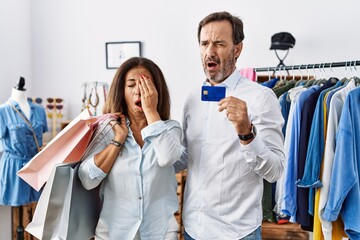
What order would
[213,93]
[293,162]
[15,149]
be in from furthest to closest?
[15,149]
[293,162]
[213,93]

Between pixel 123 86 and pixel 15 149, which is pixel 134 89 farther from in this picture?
pixel 15 149

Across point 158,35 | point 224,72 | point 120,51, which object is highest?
point 158,35

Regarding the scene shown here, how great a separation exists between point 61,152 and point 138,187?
0.32 metres

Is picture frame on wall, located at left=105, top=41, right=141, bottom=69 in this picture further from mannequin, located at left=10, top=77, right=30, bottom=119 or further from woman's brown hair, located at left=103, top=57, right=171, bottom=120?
woman's brown hair, located at left=103, top=57, right=171, bottom=120

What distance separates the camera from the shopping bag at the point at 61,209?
137cm

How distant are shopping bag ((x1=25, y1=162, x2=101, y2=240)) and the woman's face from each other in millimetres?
285

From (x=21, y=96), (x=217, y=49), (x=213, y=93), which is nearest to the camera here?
(x=213, y=93)

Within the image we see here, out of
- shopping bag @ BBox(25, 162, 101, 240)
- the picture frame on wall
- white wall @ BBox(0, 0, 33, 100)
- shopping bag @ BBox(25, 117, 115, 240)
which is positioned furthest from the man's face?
white wall @ BBox(0, 0, 33, 100)

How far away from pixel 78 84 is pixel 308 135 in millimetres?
2628

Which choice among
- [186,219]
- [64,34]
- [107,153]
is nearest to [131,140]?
[107,153]

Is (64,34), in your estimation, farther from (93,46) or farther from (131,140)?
(131,140)

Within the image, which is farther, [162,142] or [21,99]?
[21,99]

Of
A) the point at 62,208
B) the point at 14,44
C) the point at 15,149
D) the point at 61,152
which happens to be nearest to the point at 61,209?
the point at 62,208

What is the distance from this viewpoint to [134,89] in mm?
1453
